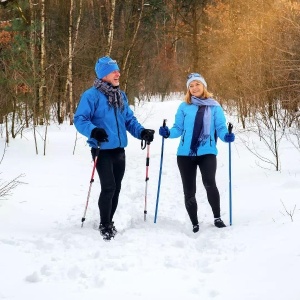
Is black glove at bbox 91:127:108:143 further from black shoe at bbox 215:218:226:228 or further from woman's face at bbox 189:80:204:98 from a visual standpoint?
black shoe at bbox 215:218:226:228

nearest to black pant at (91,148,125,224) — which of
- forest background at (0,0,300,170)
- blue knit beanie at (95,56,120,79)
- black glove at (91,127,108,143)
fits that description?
black glove at (91,127,108,143)

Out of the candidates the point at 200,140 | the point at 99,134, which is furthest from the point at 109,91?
the point at 200,140

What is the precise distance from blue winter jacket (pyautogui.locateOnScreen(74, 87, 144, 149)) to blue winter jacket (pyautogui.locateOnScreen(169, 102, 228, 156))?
0.71m

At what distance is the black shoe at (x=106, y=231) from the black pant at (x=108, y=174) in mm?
47

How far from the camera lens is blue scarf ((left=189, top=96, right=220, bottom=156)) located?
15.0 ft

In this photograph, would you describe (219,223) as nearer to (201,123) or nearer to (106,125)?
(201,123)

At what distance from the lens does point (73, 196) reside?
6461mm

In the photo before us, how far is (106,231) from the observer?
4281 mm

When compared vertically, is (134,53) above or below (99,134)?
above

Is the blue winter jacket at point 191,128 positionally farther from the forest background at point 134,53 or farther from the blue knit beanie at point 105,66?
the forest background at point 134,53

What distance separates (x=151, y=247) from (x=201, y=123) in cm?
155

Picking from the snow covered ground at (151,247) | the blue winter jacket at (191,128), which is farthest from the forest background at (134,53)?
the blue winter jacket at (191,128)

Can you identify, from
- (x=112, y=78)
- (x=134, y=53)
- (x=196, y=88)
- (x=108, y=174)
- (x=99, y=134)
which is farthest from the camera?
(x=134, y=53)

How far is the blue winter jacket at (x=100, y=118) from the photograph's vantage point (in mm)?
4160
